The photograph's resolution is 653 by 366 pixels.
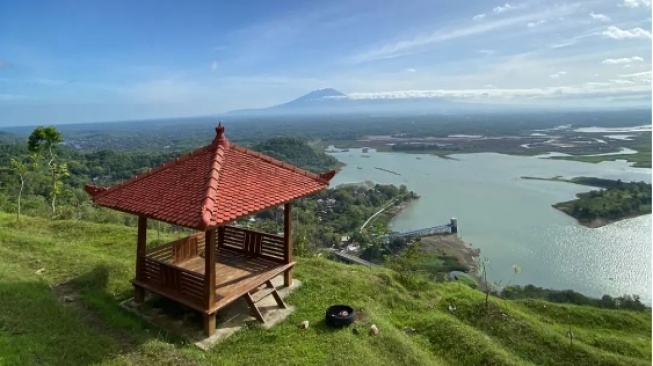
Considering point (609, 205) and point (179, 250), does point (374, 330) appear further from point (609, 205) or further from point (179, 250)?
point (609, 205)

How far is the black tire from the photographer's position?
612 centimetres

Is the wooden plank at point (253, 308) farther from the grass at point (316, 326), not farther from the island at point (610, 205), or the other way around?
the island at point (610, 205)

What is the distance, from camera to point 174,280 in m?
5.94

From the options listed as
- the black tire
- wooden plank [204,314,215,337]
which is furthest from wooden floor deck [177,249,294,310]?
the black tire

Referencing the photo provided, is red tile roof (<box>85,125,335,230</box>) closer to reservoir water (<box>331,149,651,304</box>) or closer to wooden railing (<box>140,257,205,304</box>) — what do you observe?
wooden railing (<box>140,257,205,304</box>)

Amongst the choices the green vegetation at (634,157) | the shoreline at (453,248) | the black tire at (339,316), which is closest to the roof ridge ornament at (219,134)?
the black tire at (339,316)

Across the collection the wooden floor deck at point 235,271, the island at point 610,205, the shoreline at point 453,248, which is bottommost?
the shoreline at point 453,248

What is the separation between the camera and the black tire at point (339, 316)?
20.1 feet

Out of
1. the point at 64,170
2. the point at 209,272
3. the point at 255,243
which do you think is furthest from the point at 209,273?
the point at 64,170

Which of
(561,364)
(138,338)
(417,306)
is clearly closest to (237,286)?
(138,338)

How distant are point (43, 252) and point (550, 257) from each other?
3049cm

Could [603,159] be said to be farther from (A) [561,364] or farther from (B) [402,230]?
(A) [561,364]

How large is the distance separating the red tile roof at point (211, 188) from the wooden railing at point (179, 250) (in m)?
1.14

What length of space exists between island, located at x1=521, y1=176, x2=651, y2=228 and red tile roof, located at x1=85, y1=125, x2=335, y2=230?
37.3 m
